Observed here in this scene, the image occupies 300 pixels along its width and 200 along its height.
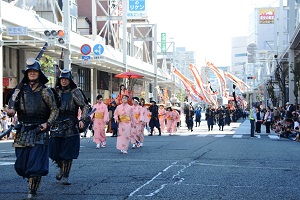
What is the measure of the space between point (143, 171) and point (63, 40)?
59.0ft

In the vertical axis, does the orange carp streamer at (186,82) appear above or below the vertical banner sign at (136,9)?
below

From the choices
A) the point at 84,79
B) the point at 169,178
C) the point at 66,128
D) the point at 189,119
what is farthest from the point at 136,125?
the point at 84,79

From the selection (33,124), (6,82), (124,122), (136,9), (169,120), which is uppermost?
(136,9)

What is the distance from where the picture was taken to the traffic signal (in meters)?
26.5

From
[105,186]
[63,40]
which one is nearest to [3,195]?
[105,186]

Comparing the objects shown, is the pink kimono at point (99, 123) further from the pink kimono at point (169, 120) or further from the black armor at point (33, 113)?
the pink kimono at point (169, 120)

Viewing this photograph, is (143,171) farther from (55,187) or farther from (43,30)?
(43,30)

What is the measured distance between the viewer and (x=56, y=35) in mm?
26828

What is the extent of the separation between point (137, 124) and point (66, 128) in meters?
9.00

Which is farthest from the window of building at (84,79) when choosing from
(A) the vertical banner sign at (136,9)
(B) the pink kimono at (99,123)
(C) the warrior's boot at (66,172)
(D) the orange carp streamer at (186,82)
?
(C) the warrior's boot at (66,172)

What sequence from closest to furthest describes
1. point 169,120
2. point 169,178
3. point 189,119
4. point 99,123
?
point 169,178 < point 99,123 < point 169,120 < point 189,119

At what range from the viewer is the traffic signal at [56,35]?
26.5m

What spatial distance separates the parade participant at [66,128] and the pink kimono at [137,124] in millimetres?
7786

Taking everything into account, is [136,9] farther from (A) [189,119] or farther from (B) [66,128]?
(B) [66,128]
